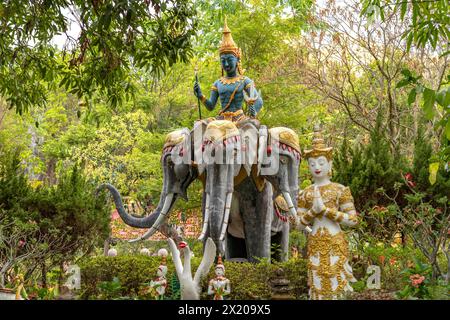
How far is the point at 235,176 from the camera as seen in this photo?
778 centimetres

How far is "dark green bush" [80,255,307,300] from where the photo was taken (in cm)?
650

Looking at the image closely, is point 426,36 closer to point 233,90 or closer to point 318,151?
point 318,151

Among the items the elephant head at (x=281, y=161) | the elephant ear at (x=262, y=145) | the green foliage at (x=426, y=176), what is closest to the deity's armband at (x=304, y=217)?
the elephant head at (x=281, y=161)

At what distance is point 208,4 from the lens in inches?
551

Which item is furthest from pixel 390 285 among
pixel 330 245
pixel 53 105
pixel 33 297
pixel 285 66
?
pixel 53 105

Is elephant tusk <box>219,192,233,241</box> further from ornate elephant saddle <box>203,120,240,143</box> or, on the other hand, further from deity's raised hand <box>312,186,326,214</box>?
deity's raised hand <box>312,186,326,214</box>

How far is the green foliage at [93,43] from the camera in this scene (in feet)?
22.1

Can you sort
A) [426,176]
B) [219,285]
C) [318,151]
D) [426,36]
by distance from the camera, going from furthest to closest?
[426,176]
[318,151]
[219,285]
[426,36]

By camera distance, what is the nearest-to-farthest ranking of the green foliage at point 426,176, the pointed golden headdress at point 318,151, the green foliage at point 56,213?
the pointed golden headdress at point 318,151, the green foliage at point 56,213, the green foliage at point 426,176

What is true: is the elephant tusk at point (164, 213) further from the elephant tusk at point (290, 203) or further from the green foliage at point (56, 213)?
the green foliage at point (56, 213)

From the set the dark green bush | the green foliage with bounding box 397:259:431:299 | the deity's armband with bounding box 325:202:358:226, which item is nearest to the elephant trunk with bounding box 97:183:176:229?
the dark green bush

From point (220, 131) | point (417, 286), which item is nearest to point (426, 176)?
point (220, 131)

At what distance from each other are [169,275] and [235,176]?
63.7 inches

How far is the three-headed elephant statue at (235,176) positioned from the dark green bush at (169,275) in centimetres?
61
